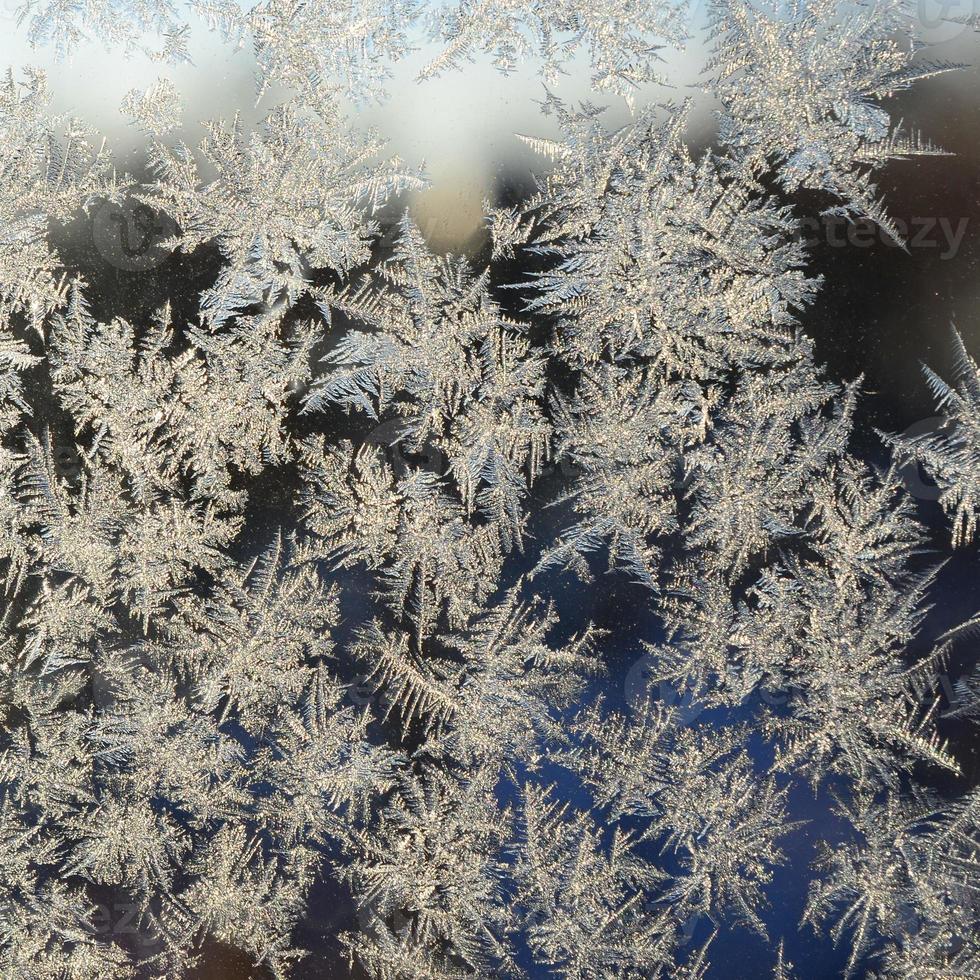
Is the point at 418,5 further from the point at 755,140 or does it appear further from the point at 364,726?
the point at 364,726

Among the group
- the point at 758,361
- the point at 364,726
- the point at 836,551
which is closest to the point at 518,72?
the point at 758,361

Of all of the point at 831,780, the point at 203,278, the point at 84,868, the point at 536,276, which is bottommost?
the point at 831,780

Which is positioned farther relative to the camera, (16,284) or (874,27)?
(16,284)

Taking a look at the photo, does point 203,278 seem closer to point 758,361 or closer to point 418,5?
point 418,5

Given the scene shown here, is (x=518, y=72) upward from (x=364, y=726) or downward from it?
upward

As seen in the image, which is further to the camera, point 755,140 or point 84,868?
point 84,868

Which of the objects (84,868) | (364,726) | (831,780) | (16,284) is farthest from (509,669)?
(16,284)
